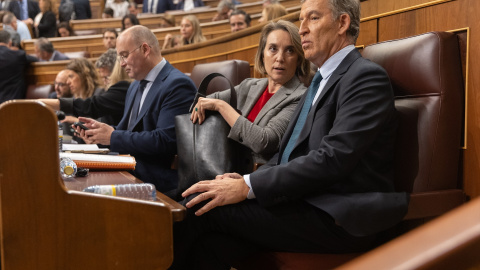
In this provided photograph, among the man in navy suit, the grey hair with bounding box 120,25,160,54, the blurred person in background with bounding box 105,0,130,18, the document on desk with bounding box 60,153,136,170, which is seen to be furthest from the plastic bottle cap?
the blurred person in background with bounding box 105,0,130,18

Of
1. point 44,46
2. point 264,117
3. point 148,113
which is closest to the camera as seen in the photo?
point 264,117

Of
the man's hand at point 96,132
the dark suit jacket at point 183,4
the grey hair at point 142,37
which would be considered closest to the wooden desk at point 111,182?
the man's hand at point 96,132

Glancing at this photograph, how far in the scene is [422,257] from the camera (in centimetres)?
29

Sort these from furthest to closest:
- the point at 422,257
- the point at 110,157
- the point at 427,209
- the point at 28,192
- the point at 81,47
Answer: the point at 81,47 → the point at 110,157 → the point at 427,209 → the point at 28,192 → the point at 422,257

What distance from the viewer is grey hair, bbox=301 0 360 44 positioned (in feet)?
3.40

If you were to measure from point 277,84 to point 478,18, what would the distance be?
1.75ft

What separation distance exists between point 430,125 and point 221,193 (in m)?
0.41

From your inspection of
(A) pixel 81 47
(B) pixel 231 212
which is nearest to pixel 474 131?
(B) pixel 231 212

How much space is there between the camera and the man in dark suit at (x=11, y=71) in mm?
3574

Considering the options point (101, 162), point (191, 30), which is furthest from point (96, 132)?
point (191, 30)

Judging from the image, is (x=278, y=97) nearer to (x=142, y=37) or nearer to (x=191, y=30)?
(x=142, y=37)

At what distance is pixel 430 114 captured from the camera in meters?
0.96

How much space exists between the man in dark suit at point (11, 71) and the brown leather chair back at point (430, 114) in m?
3.18

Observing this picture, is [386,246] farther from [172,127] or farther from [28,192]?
[172,127]
